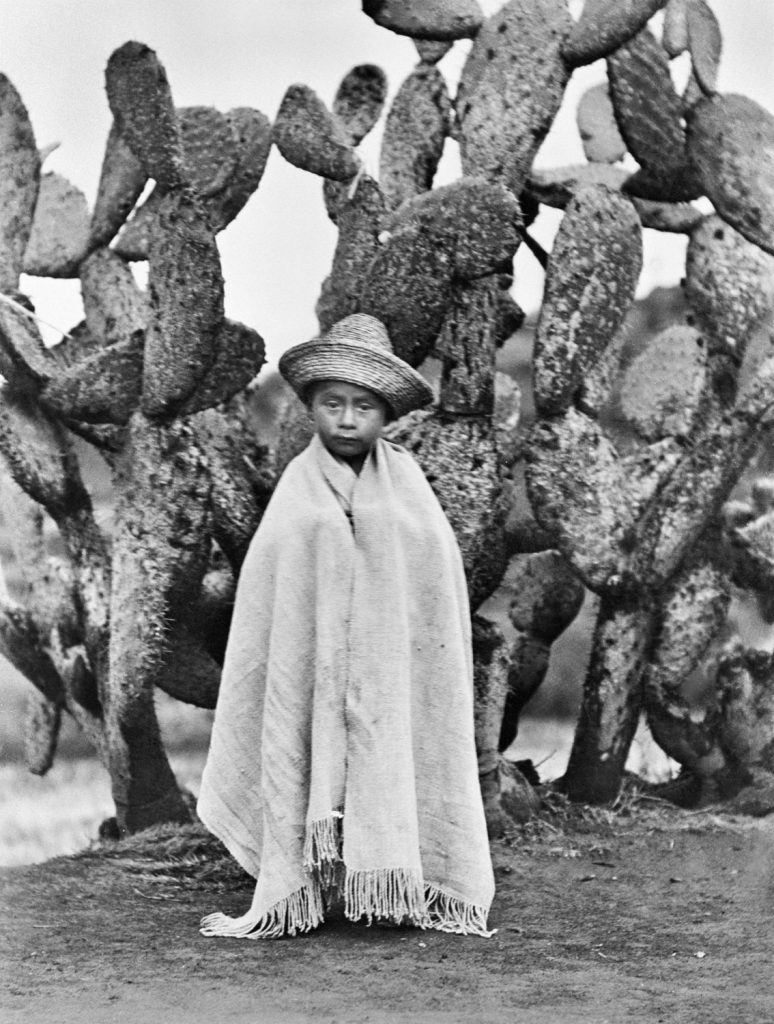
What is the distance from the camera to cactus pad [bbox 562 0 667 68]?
5289 millimetres

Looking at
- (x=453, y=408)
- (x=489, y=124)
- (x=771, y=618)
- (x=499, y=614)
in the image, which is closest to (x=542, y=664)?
(x=499, y=614)

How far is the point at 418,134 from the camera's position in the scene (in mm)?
6031

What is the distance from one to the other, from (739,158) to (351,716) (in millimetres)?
2576

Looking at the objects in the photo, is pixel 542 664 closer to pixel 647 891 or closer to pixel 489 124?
pixel 647 891

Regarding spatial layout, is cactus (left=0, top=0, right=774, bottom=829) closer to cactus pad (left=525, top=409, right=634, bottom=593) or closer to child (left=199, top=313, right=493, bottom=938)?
cactus pad (left=525, top=409, right=634, bottom=593)

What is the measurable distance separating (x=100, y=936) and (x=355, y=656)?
1.05 m

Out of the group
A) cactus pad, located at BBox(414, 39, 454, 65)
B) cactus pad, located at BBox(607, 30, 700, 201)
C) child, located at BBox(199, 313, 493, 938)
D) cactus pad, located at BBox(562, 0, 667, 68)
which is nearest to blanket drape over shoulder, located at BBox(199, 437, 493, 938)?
child, located at BBox(199, 313, 493, 938)

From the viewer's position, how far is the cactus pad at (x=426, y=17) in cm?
555

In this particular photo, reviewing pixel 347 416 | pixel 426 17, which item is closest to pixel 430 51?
pixel 426 17

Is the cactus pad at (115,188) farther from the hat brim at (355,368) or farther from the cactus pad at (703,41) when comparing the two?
the cactus pad at (703,41)

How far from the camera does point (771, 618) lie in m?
6.05

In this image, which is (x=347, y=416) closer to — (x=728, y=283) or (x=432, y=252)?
(x=432, y=252)

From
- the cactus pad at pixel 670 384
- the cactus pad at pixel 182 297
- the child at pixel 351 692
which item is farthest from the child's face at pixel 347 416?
the cactus pad at pixel 670 384

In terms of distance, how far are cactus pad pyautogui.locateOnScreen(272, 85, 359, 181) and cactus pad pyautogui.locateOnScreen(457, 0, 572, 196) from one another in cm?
48
